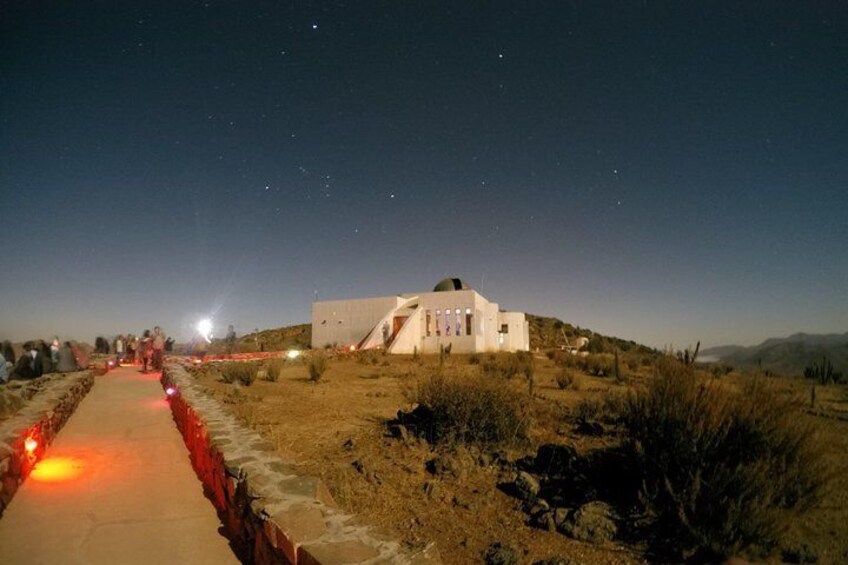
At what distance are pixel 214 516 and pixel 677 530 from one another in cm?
369

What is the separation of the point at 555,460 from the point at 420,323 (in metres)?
23.0

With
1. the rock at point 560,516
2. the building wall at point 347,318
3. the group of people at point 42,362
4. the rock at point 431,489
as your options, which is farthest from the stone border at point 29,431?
the building wall at point 347,318

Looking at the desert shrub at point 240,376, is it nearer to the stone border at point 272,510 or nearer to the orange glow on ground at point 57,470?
the orange glow on ground at point 57,470

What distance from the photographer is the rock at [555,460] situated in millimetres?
4379

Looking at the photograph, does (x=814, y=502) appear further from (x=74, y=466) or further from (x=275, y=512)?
(x=74, y=466)

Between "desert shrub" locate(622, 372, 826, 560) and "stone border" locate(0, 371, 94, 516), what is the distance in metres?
5.41

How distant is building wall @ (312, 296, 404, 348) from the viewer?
99.2 feet

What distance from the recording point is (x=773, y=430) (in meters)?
3.70

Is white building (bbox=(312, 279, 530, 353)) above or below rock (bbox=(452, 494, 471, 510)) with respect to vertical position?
above

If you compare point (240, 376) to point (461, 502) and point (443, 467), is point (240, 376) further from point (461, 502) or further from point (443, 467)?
point (461, 502)

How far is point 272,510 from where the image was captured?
264 cm

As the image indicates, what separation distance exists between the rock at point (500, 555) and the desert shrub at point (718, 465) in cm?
106

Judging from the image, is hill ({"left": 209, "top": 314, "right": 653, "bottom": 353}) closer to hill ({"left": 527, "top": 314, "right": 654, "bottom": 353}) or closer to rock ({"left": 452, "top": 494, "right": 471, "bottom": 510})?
hill ({"left": 527, "top": 314, "right": 654, "bottom": 353})

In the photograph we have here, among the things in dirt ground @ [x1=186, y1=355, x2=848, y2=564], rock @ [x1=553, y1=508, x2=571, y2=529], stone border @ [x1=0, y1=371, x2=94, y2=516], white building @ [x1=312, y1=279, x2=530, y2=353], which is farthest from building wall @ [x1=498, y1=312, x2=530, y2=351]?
rock @ [x1=553, y1=508, x2=571, y2=529]
